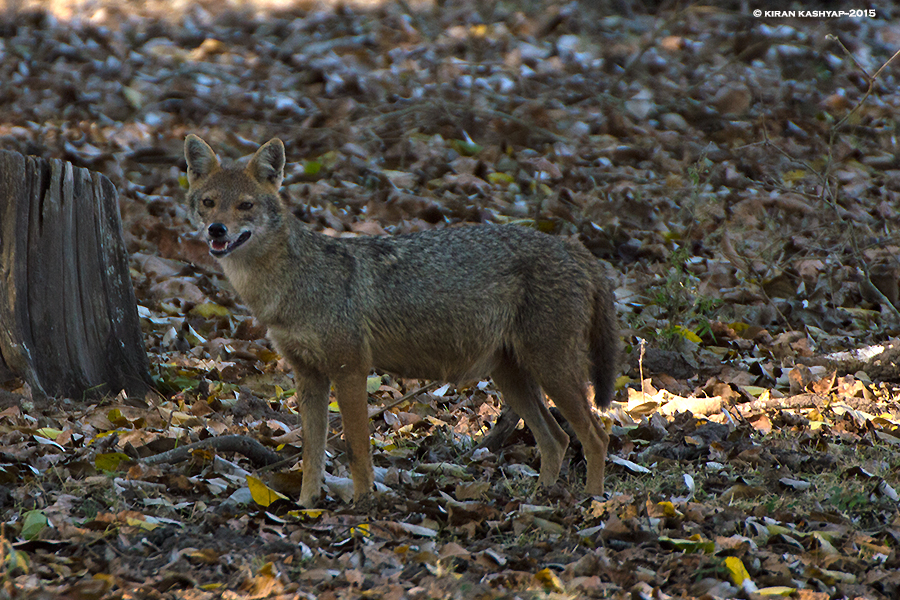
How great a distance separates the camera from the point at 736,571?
4.00 m

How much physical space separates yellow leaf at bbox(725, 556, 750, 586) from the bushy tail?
6.75ft

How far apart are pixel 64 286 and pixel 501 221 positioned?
17.0 feet

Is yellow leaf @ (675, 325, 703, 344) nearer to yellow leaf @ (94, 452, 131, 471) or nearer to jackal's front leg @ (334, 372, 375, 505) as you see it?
jackal's front leg @ (334, 372, 375, 505)

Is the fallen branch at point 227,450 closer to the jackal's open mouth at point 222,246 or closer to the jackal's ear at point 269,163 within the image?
the jackal's open mouth at point 222,246

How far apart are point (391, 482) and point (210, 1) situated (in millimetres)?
14006

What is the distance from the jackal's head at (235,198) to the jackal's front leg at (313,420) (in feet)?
2.95

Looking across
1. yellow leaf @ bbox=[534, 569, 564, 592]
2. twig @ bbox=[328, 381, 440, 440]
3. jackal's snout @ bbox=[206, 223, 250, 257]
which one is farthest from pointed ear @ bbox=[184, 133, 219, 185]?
yellow leaf @ bbox=[534, 569, 564, 592]

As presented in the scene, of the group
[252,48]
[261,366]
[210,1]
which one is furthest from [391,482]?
[210,1]

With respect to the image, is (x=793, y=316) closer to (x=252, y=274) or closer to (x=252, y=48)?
(x=252, y=274)

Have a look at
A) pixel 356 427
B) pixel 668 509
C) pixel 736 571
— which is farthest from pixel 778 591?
pixel 356 427

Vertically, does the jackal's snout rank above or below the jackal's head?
below

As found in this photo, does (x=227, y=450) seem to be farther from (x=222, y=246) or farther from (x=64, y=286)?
(x=64, y=286)

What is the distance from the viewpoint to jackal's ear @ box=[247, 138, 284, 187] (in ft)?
19.4

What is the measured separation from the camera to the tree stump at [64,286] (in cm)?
652
